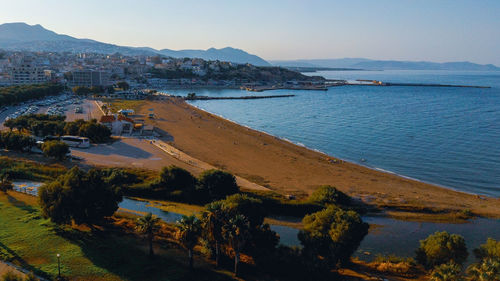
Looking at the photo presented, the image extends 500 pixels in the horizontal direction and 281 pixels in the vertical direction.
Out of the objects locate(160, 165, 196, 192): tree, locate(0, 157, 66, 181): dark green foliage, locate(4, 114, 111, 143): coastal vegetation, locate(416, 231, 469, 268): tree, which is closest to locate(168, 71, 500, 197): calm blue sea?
locate(416, 231, 469, 268): tree

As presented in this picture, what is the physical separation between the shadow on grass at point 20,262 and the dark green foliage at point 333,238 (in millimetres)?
9703

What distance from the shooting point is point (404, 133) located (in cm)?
4822

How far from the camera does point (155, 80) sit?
135 m

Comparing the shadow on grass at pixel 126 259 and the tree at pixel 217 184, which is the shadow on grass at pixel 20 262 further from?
the tree at pixel 217 184

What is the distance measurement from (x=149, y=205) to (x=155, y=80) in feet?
395

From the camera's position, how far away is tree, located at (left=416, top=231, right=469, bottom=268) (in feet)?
45.6

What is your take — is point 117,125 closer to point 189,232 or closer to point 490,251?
point 189,232

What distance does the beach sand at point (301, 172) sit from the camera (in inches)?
929

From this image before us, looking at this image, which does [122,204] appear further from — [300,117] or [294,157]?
[300,117]

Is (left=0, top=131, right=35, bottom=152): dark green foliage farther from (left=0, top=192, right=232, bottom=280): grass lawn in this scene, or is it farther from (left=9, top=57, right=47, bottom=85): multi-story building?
(left=9, top=57, right=47, bottom=85): multi-story building

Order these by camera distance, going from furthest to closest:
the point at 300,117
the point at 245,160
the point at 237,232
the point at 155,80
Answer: the point at 155,80 → the point at 300,117 → the point at 245,160 → the point at 237,232

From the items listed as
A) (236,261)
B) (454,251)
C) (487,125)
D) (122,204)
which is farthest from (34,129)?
(487,125)

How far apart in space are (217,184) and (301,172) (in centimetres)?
1008

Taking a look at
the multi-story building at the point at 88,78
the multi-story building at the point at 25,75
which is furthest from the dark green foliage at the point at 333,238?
the multi-story building at the point at 88,78
